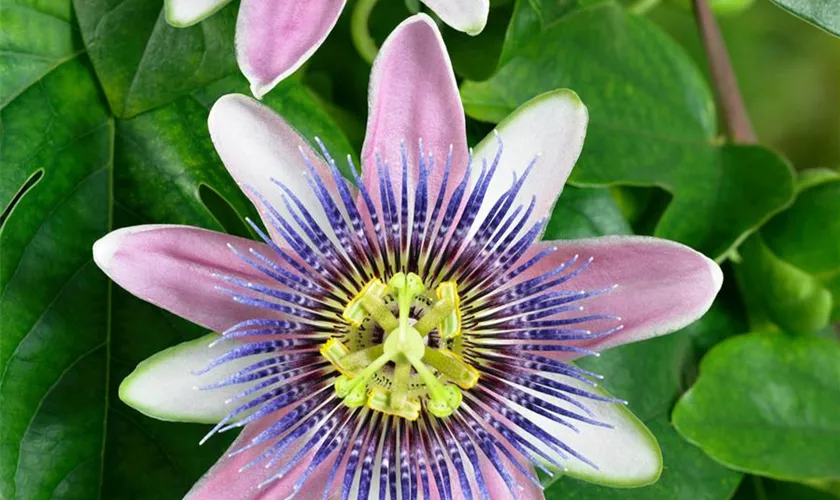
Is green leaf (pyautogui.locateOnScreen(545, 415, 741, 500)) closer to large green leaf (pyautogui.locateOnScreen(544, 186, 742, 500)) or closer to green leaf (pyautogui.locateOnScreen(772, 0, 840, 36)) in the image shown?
large green leaf (pyautogui.locateOnScreen(544, 186, 742, 500))

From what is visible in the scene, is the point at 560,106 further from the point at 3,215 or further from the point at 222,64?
the point at 3,215

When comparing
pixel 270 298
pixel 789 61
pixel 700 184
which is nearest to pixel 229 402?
pixel 270 298

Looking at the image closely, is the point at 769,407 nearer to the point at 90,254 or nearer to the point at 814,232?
the point at 814,232

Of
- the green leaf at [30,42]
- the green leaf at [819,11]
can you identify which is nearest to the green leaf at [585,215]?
the green leaf at [819,11]

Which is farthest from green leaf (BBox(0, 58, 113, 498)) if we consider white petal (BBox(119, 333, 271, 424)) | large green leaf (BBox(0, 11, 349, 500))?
white petal (BBox(119, 333, 271, 424))

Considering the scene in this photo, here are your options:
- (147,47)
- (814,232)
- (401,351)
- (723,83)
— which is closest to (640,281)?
(401,351)

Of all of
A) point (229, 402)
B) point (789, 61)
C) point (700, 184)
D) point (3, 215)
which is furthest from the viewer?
point (789, 61)

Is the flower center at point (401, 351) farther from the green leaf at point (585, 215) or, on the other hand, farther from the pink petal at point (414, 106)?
the green leaf at point (585, 215)
